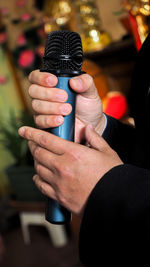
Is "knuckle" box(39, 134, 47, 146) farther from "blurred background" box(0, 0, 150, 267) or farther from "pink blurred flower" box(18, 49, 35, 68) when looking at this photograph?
"pink blurred flower" box(18, 49, 35, 68)

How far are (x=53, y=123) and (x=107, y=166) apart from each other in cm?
13

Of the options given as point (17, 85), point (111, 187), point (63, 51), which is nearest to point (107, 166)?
point (111, 187)

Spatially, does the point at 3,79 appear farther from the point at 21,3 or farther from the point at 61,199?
the point at 61,199

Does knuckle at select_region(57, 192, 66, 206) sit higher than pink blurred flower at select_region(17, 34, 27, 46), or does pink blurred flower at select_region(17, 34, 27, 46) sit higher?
knuckle at select_region(57, 192, 66, 206)

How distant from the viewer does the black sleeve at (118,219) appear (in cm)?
43

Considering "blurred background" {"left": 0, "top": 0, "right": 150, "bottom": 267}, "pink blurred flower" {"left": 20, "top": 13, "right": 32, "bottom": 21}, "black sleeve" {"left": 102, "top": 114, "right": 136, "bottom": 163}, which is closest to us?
"black sleeve" {"left": 102, "top": 114, "right": 136, "bottom": 163}

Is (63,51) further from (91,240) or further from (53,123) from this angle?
(91,240)

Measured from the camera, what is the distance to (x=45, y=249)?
2.21 m

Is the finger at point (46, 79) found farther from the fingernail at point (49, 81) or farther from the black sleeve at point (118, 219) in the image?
the black sleeve at point (118, 219)

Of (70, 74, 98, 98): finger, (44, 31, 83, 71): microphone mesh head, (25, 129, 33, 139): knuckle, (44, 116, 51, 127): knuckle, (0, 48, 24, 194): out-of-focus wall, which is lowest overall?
(0, 48, 24, 194): out-of-focus wall

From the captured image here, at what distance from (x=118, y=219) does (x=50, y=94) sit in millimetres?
249

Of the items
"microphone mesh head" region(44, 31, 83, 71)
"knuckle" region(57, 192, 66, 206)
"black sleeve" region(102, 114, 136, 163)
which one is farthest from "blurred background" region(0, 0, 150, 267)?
"knuckle" region(57, 192, 66, 206)

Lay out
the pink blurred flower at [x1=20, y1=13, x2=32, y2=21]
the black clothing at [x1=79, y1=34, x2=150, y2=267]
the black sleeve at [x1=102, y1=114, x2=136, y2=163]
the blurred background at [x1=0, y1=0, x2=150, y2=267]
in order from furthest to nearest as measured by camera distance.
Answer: the pink blurred flower at [x1=20, y1=13, x2=32, y2=21] → the blurred background at [x1=0, y1=0, x2=150, y2=267] → the black sleeve at [x1=102, y1=114, x2=136, y2=163] → the black clothing at [x1=79, y1=34, x2=150, y2=267]

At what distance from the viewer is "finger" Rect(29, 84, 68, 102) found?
51 cm
